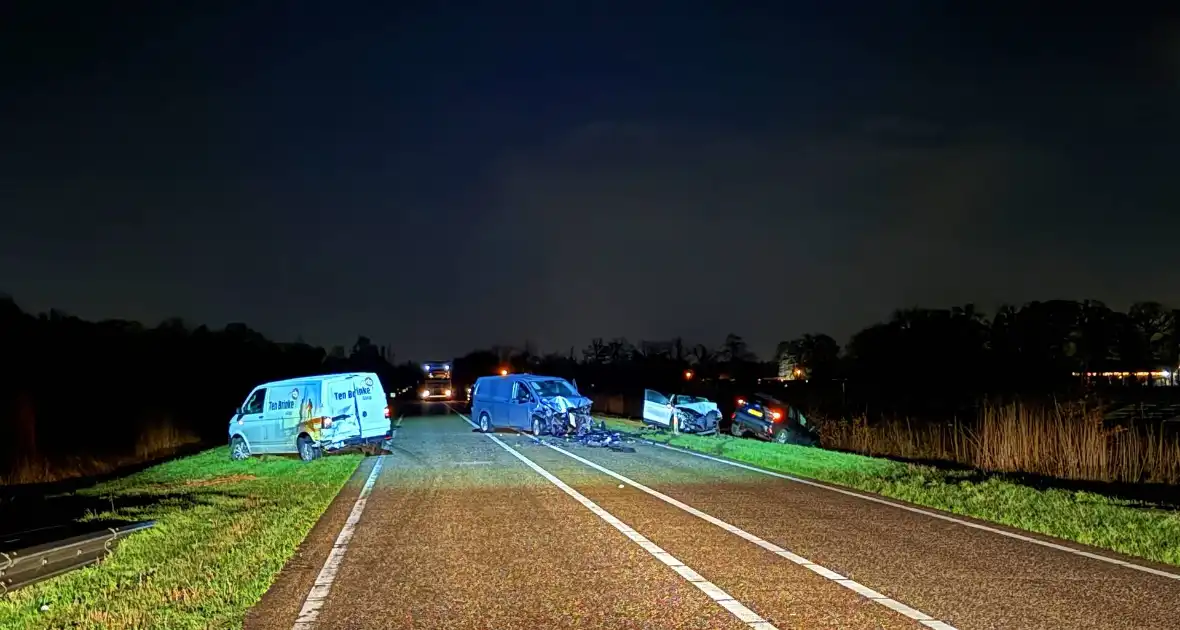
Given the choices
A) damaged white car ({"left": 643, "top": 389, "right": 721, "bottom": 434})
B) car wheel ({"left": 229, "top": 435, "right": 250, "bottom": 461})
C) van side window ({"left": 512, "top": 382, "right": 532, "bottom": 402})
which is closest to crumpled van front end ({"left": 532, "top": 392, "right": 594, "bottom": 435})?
van side window ({"left": 512, "top": 382, "right": 532, "bottom": 402})

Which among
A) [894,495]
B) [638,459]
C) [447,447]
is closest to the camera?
[894,495]

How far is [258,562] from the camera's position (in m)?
9.73

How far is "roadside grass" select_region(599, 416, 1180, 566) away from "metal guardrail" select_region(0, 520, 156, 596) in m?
10.5

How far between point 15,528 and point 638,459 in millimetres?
13244

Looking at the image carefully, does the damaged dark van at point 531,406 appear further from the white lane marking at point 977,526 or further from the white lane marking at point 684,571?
the white lane marking at point 684,571

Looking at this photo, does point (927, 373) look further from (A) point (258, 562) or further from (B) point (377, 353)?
(B) point (377, 353)

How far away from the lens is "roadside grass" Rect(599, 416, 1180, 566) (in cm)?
1102

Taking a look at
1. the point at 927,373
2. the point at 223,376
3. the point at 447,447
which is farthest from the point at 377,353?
the point at 447,447

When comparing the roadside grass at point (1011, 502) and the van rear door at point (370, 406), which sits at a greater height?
the van rear door at point (370, 406)

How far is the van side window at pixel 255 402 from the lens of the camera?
24.6m

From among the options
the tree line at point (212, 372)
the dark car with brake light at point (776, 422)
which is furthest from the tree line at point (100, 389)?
the dark car with brake light at point (776, 422)

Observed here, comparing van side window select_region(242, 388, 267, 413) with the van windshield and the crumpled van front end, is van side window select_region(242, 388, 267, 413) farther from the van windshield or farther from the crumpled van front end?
the van windshield

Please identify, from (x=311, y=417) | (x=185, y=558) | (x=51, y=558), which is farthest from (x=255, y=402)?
(x=51, y=558)

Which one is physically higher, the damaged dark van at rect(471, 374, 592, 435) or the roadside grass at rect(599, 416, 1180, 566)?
the damaged dark van at rect(471, 374, 592, 435)
